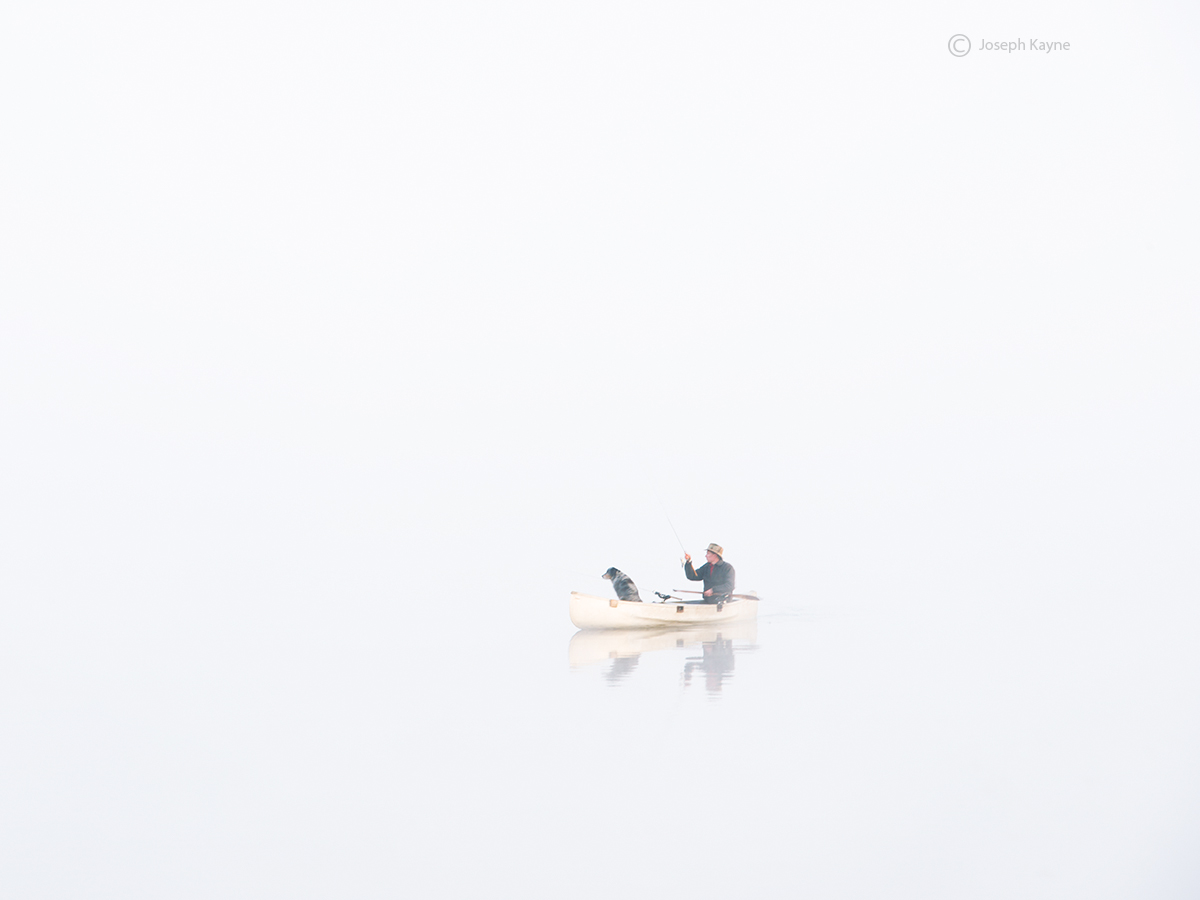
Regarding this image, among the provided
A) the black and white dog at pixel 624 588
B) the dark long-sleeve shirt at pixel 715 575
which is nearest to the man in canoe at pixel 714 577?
the dark long-sleeve shirt at pixel 715 575

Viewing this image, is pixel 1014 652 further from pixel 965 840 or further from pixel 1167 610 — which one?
pixel 965 840

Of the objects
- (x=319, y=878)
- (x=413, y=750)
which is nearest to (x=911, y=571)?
(x=413, y=750)

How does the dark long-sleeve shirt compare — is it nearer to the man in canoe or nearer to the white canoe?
the man in canoe

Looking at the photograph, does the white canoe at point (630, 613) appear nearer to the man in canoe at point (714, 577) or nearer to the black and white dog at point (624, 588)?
the black and white dog at point (624, 588)

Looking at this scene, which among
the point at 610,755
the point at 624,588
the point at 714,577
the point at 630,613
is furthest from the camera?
the point at 714,577

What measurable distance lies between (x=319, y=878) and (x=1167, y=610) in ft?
80.3

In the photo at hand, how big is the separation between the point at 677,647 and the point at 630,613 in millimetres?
1944

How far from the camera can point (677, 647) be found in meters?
22.0

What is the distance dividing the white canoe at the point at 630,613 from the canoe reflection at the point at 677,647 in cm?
23

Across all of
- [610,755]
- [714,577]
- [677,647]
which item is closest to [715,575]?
[714,577]

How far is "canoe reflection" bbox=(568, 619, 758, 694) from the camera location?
1889 cm

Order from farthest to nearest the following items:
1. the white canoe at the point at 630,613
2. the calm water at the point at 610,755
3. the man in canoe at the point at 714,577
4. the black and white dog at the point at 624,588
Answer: the man in canoe at the point at 714,577
the black and white dog at the point at 624,588
the white canoe at the point at 630,613
the calm water at the point at 610,755

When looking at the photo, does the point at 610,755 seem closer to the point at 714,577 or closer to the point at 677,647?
A: the point at 677,647

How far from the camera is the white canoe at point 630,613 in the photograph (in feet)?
77.7
